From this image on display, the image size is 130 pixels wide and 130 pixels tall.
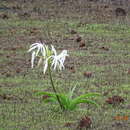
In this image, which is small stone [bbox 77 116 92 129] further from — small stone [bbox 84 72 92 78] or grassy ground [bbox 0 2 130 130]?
small stone [bbox 84 72 92 78]

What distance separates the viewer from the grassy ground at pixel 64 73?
870 centimetres

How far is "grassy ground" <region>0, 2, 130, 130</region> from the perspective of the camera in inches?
343

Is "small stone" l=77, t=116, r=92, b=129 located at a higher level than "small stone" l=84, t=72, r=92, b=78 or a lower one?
lower

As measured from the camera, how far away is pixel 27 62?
14375mm

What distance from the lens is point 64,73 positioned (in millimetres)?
13109

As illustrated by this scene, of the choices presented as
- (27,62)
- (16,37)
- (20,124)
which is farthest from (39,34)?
(20,124)

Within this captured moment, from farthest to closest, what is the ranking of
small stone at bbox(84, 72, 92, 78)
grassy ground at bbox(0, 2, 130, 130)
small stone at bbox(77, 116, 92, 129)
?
1. small stone at bbox(84, 72, 92, 78)
2. grassy ground at bbox(0, 2, 130, 130)
3. small stone at bbox(77, 116, 92, 129)

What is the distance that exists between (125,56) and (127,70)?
2.08 metres

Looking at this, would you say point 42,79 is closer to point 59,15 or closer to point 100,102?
point 100,102

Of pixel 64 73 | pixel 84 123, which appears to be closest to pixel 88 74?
pixel 64 73

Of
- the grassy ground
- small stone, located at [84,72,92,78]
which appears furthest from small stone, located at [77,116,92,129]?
small stone, located at [84,72,92,78]

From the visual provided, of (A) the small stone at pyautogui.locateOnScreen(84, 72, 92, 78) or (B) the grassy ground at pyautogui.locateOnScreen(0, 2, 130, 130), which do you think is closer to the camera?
(B) the grassy ground at pyautogui.locateOnScreen(0, 2, 130, 130)

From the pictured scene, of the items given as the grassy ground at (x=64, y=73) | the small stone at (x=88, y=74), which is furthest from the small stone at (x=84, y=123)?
the small stone at (x=88, y=74)

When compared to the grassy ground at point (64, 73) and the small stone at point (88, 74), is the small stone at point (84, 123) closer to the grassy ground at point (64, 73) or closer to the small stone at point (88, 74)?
the grassy ground at point (64, 73)
